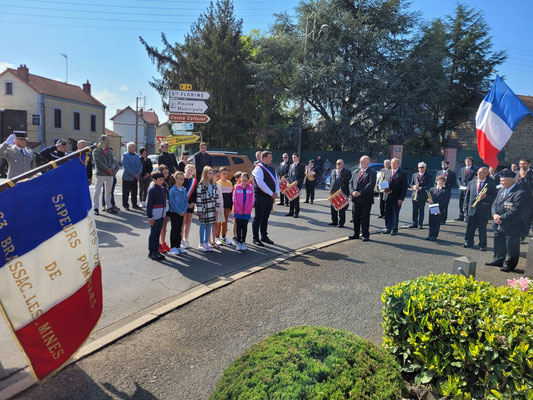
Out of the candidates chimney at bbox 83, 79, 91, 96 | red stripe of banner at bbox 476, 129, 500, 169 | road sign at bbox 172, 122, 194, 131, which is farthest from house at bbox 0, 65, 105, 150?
red stripe of banner at bbox 476, 129, 500, 169

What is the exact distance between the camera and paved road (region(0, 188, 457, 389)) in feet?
14.5

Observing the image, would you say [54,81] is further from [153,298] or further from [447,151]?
[153,298]

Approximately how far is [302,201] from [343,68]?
48.6 feet

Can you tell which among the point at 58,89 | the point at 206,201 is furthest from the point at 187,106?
the point at 58,89

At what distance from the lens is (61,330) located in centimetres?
296

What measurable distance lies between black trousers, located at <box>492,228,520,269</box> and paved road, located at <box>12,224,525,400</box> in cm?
32

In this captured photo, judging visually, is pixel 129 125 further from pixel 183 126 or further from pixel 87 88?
pixel 183 126

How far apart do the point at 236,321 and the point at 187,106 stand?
967 centimetres

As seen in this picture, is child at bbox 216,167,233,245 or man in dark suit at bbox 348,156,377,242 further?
man in dark suit at bbox 348,156,377,242

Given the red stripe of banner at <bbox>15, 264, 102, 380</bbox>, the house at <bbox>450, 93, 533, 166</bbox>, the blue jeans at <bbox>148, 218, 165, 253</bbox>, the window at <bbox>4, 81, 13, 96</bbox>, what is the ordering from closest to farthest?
1. the red stripe of banner at <bbox>15, 264, 102, 380</bbox>
2. the blue jeans at <bbox>148, 218, 165, 253</bbox>
3. the house at <bbox>450, 93, 533, 166</bbox>
4. the window at <bbox>4, 81, 13, 96</bbox>

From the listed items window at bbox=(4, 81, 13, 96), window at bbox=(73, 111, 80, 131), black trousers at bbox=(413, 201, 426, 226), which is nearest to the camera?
black trousers at bbox=(413, 201, 426, 226)

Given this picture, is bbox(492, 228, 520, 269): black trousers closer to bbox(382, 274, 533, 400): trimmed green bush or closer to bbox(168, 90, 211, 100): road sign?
bbox(382, 274, 533, 400): trimmed green bush

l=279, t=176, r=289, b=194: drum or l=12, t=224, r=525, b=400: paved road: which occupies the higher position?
l=279, t=176, r=289, b=194: drum

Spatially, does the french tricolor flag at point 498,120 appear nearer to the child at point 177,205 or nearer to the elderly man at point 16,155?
the child at point 177,205
